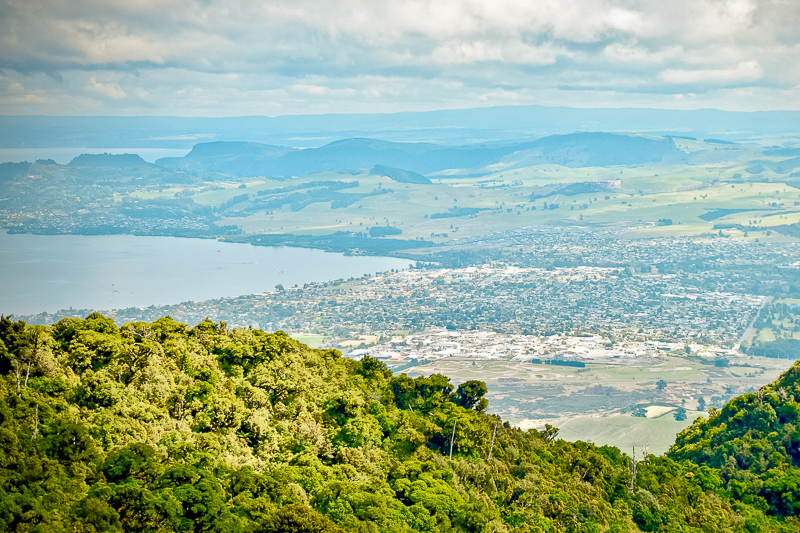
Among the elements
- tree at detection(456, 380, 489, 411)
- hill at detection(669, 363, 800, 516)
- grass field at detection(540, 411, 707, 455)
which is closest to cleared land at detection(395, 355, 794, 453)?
grass field at detection(540, 411, 707, 455)

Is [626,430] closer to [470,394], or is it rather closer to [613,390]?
[613,390]

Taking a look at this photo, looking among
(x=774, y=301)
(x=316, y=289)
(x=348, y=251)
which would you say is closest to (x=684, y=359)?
(x=774, y=301)

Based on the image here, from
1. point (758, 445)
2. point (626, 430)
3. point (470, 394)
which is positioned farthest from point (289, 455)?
point (626, 430)

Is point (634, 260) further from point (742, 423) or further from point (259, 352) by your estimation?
point (259, 352)

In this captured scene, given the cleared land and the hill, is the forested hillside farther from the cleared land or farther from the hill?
the cleared land

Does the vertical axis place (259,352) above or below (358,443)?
above

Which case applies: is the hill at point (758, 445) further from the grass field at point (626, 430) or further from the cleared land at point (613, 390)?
the cleared land at point (613, 390)
